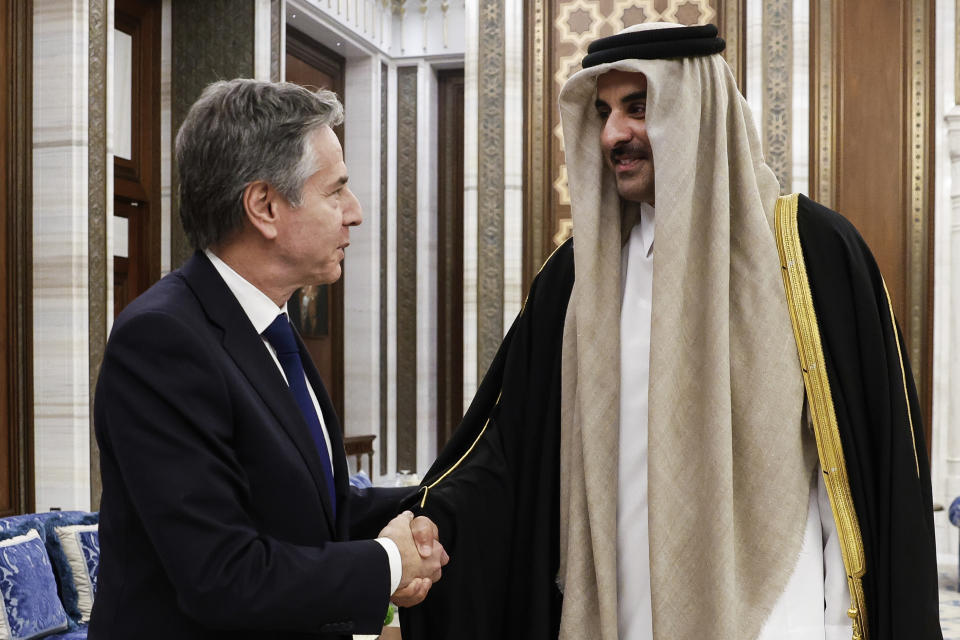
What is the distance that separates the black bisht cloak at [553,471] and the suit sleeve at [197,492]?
1.82 feet

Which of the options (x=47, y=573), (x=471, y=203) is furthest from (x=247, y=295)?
(x=471, y=203)

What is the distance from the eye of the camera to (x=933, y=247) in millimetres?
6684

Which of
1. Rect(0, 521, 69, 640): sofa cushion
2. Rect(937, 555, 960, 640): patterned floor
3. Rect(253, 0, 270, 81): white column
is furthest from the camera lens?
Rect(253, 0, 270, 81): white column

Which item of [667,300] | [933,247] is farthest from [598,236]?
[933,247]

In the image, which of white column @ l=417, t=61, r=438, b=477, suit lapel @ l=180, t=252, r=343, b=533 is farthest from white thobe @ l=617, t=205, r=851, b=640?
white column @ l=417, t=61, r=438, b=477

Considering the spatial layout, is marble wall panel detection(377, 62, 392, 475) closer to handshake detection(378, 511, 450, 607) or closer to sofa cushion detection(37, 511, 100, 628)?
sofa cushion detection(37, 511, 100, 628)

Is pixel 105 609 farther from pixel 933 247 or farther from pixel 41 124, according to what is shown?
pixel 933 247

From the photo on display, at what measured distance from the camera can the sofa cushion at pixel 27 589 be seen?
409 centimetres

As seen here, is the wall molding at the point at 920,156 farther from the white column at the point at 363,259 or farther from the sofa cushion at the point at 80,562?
the sofa cushion at the point at 80,562

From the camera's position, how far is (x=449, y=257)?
9.02m

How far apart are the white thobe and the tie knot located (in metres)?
0.64

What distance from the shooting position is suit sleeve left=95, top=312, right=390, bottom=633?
1358 millimetres

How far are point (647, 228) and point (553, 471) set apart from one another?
0.52 meters

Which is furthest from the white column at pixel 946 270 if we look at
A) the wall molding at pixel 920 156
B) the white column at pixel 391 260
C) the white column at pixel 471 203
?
the white column at pixel 391 260
